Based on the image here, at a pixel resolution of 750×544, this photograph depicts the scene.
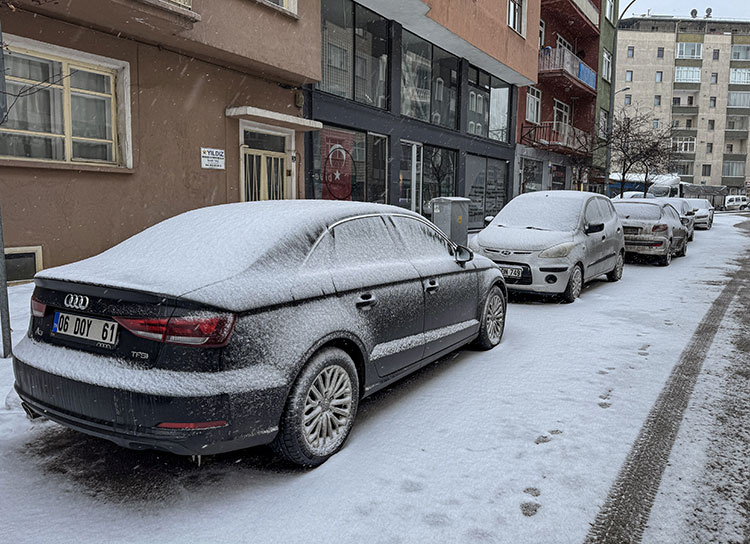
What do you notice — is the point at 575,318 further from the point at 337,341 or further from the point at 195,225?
the point at 195,225

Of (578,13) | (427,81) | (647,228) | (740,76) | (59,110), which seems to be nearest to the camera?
(59,110)

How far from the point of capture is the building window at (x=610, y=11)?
1330 inches

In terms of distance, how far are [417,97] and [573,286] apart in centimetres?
1016

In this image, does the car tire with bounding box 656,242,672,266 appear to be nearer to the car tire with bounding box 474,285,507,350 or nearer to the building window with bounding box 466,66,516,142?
the car tire with bounding box 474,285,507,350

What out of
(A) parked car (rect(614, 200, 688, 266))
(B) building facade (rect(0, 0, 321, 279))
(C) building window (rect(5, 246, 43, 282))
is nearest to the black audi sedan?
(C) building window (rect(5, 246, 43, 282))

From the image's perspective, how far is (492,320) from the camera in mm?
5852

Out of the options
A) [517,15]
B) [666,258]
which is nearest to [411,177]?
[666,258]

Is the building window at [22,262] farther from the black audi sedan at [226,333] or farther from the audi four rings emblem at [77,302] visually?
the audi four rings emblem at [77,302]

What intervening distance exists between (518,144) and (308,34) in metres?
15.0

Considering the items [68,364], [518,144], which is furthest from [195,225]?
[518,144]

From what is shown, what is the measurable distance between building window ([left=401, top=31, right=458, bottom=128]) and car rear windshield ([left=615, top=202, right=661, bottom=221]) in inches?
256

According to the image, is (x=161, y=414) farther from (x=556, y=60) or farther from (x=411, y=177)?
(x=556, y=60)

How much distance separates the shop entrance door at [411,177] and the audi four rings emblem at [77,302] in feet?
44.2

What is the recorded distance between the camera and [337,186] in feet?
44.9
